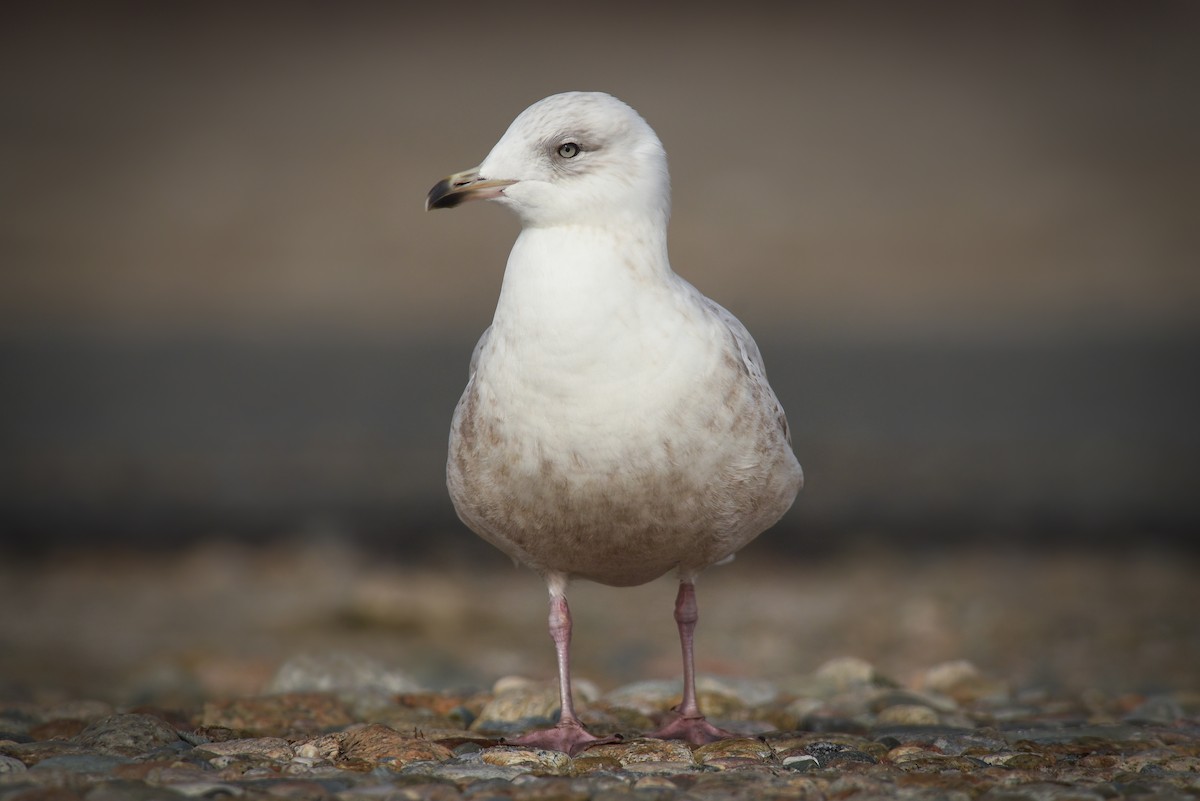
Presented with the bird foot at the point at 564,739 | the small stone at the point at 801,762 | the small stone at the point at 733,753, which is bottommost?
the small stone at the point at 801,762

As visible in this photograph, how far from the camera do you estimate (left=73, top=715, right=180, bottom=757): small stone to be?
506 centimetres

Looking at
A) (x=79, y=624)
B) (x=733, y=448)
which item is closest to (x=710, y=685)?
(x=733, y=448)

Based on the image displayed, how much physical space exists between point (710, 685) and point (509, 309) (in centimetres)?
248

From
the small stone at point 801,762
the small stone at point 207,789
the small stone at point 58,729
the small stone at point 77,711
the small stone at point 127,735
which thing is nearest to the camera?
the small stone at point 207,789

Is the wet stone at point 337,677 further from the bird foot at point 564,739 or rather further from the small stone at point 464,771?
the small stone at point 464,771

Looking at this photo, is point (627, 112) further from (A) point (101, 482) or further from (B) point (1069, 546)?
(A) point (101, 482)

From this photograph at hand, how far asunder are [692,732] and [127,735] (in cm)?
212

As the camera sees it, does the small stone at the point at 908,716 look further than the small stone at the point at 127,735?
Yes

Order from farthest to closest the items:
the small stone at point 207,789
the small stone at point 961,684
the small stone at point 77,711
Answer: the small stone at point 961,684
the small stone at point 77,711
the small stone at point 207,789

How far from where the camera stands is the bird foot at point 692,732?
560 centimetres

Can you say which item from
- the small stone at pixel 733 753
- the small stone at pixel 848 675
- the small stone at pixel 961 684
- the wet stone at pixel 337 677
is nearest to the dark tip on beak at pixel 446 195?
the small stone at pixel 733 753

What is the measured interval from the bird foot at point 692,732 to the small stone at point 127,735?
1853 mm

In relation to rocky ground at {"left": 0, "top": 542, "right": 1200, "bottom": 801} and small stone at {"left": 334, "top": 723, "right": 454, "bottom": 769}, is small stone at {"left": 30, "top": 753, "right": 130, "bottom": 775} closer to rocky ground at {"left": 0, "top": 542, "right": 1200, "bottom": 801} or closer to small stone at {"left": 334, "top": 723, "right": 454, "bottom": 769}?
rocky ground at {"left": 0, "top": 542, "right": 1200, "bottom": 801}

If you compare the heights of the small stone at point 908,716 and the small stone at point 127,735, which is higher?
the small stone at point 127,735
